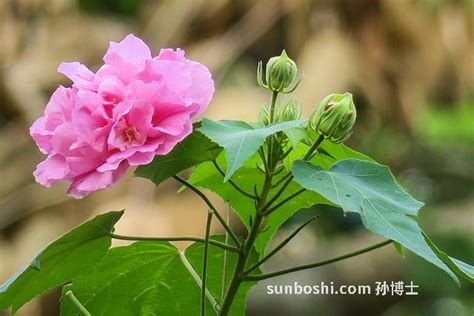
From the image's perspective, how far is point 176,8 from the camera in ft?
Result: 10.9

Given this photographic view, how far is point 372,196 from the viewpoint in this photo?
581 mm

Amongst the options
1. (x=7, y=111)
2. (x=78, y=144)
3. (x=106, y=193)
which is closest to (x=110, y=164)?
(x=78, y=144)

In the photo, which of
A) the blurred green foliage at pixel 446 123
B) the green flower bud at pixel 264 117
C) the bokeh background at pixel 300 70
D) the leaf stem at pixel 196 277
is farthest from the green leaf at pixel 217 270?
the blurred green foliage at pixel 446 123

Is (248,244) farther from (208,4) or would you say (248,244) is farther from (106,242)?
(208,4)

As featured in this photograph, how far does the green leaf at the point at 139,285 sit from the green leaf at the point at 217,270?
0.4 inches

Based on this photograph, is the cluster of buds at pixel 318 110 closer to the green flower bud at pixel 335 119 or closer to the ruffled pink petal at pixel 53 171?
the green flower bud at pixel 335 119

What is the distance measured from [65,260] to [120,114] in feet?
0.37

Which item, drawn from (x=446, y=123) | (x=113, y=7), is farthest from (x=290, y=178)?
(x=113, y=7)

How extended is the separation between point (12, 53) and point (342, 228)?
44.0 inches

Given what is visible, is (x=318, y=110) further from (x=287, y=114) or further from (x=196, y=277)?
(x=196, y=277)

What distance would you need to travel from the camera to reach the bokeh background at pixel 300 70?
3096 mm

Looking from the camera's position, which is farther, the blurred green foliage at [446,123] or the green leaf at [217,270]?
the blurred green foliage at [446,123]

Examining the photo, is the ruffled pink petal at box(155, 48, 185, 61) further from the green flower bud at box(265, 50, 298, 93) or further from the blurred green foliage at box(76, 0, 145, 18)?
the blurred green foliage at box(76, 0, 145, 18)

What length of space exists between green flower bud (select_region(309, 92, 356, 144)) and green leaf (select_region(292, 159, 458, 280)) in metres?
0.02
